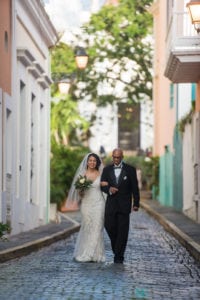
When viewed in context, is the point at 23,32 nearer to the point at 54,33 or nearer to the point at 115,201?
the point at 54,33

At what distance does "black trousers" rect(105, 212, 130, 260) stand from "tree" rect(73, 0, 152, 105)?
3102 centimetres

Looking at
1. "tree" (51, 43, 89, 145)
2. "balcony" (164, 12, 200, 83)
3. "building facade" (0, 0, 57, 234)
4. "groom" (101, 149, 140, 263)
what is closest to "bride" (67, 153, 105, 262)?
"groom" (101, 149, 140, 263)

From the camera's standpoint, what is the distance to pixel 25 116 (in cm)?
2364

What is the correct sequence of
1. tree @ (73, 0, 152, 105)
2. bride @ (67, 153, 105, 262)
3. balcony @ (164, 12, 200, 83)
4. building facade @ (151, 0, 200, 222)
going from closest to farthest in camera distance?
bride @ (67, 153, 105, 262) < balcony @ (164, 12, 200, 83) < building facade @ (151, 0, 200, 222) < tree @ (73, 0, 152, 105)

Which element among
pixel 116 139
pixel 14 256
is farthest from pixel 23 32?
pixel 116 139

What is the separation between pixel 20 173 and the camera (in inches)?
910

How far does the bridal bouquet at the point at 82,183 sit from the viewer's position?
51.6ft

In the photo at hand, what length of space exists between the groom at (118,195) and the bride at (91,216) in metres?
0.21

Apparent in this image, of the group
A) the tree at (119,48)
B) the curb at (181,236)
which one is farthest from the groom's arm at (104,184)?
the tree at (119,48)

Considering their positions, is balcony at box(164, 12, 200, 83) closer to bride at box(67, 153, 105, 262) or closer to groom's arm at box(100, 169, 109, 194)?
bride at box(67, 153, 105, 262)

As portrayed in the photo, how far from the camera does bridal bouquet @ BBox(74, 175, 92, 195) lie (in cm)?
1574

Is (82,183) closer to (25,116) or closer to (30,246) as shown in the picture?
(30,246)

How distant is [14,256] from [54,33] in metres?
13.4

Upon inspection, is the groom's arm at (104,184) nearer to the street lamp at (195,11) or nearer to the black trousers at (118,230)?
the black trousers at (118,230)
